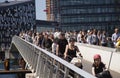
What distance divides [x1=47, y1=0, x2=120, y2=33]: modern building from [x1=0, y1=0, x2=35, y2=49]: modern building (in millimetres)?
15821

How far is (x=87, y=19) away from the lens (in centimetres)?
12025

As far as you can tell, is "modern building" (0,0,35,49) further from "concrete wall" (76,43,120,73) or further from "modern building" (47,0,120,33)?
"concrete wall" (76,43,120,73)

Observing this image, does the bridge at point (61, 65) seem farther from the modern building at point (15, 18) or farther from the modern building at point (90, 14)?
the modern building at point (15, 18)

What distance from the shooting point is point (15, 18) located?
454 feet

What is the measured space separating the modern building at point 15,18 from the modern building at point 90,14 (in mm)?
15821

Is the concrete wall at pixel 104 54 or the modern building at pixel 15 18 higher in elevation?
the concrete wall at pixel 104 54

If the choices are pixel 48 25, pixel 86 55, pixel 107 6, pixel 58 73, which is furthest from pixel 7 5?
pixel 58 73

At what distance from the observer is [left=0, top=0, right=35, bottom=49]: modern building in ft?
428

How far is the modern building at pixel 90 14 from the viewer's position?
117 meters

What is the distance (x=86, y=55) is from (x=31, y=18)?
114 metres

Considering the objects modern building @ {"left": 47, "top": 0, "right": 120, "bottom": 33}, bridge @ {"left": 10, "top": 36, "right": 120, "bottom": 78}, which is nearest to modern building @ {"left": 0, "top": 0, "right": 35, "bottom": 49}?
modern building @ {"left": 47, "top": 0, "right": 120, "bottom": 33}

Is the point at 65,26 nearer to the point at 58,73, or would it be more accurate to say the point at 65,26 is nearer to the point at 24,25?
the point at 24,25

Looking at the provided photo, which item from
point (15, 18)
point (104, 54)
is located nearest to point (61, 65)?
point (104, 54)

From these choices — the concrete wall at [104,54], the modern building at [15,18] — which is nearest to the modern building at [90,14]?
the modern building at [15,18]
